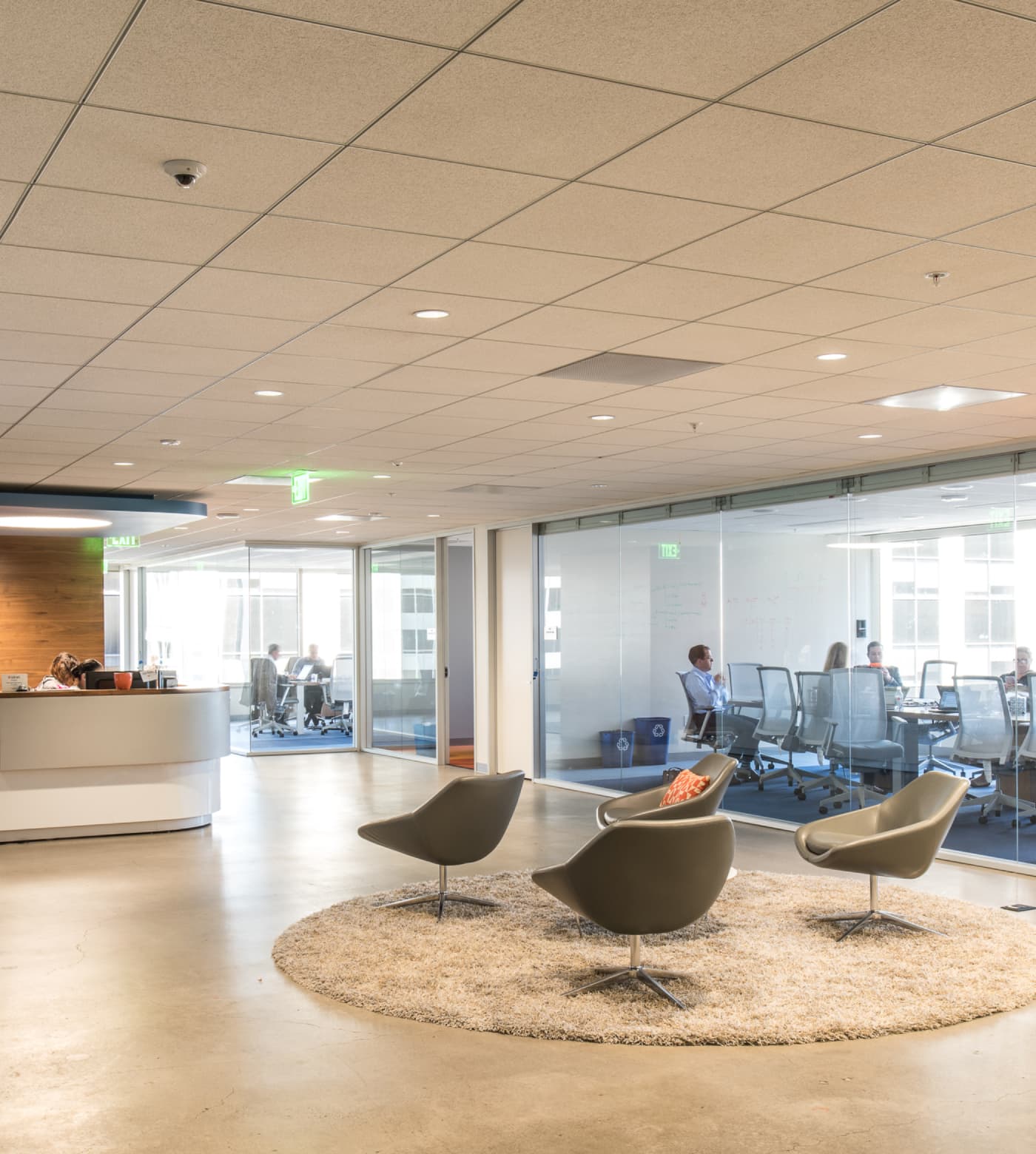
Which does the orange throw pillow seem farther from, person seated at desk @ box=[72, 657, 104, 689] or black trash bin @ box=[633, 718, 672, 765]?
person seated at desk @ box=[72, 657, 104, 689]

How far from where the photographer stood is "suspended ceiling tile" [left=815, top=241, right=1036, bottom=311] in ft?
13.6

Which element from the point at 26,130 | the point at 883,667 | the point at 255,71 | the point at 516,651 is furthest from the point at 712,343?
the point at 516,651

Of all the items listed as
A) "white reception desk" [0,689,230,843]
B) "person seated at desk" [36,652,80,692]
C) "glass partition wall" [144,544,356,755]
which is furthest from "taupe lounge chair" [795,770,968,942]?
"glass partition wall" [144,544,356,755]

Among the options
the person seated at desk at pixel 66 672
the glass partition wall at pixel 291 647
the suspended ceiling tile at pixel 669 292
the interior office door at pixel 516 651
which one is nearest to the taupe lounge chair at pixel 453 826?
the suspended ceiling tile at pixel 669 292

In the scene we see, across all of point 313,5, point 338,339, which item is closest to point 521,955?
point 338,339

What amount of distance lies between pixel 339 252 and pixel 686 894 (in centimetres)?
297

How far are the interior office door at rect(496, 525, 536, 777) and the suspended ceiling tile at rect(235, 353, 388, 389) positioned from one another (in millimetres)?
7430

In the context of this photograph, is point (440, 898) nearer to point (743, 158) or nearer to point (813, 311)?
point (813, 311)

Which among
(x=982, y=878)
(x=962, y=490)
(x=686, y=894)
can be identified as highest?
(x=962, y=490)

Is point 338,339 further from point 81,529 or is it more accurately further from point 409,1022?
point 81,529

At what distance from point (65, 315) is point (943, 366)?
12.9 ft

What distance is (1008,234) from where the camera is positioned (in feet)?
12.9

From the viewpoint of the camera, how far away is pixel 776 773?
10422 millimetres

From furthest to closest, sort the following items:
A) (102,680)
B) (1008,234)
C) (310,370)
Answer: (102,680), (310,370), (1008,234)
